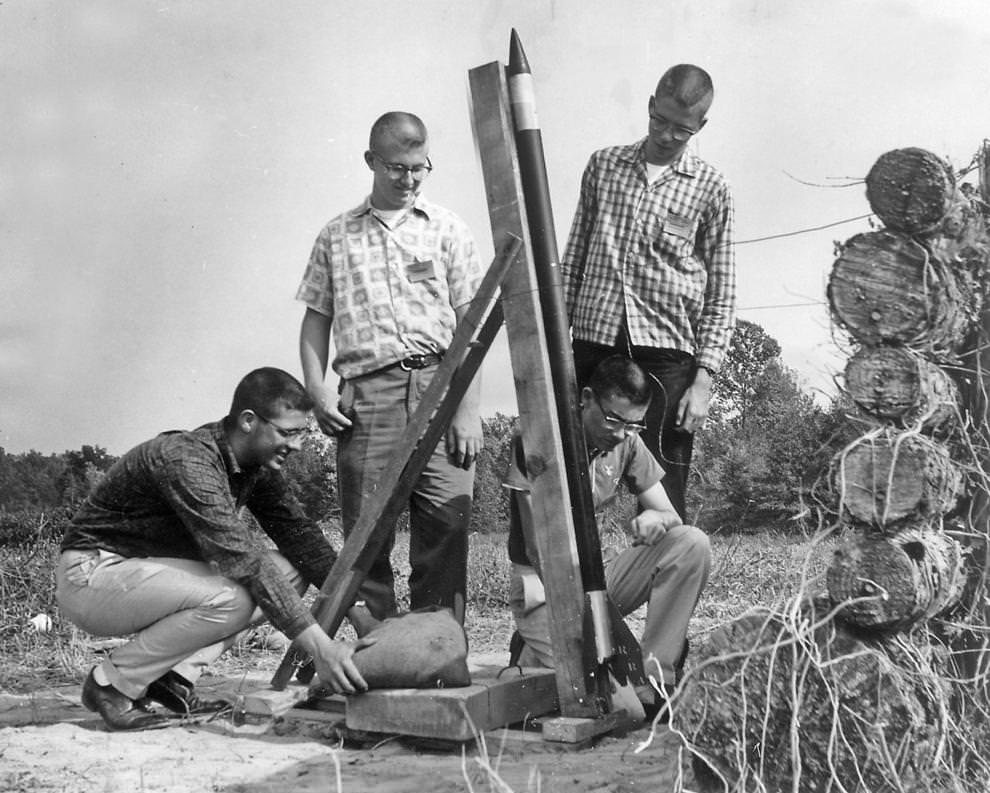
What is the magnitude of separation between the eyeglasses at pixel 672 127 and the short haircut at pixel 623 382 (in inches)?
37.6

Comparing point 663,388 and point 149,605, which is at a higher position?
point 663,388

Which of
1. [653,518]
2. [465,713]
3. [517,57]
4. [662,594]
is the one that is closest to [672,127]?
[517,57]

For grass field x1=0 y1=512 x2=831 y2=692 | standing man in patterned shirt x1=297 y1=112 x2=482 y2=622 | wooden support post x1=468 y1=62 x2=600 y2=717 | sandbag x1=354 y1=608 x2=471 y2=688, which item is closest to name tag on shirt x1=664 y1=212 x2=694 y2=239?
wooden support post x1=468 y1=62 x2=600 y2=717

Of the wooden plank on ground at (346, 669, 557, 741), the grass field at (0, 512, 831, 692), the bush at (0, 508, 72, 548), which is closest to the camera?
the wooden plank on ground at (346, 669, 557, 741)

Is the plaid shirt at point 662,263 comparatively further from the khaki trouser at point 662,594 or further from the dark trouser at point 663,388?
the khaki trouser at point 662,594

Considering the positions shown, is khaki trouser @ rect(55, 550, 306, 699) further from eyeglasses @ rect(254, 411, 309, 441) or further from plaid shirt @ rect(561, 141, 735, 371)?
plaid shirt @ rect(561, 141, 735, 371)

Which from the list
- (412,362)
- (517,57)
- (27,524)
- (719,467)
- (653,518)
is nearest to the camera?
(517,57)

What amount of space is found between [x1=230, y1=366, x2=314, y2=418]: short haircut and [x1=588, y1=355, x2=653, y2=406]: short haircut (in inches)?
44.1

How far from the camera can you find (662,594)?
4609 millimetres

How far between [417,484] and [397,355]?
55cm

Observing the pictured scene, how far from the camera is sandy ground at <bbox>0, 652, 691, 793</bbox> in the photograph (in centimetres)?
364

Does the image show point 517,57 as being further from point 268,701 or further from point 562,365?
point 268,701

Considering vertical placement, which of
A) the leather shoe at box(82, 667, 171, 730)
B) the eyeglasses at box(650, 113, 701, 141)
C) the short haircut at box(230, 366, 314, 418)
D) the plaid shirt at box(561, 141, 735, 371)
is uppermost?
the eyeglasses at box(650, 113, 701, 141)

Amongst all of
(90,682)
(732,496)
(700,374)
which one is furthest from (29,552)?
(732,496)
